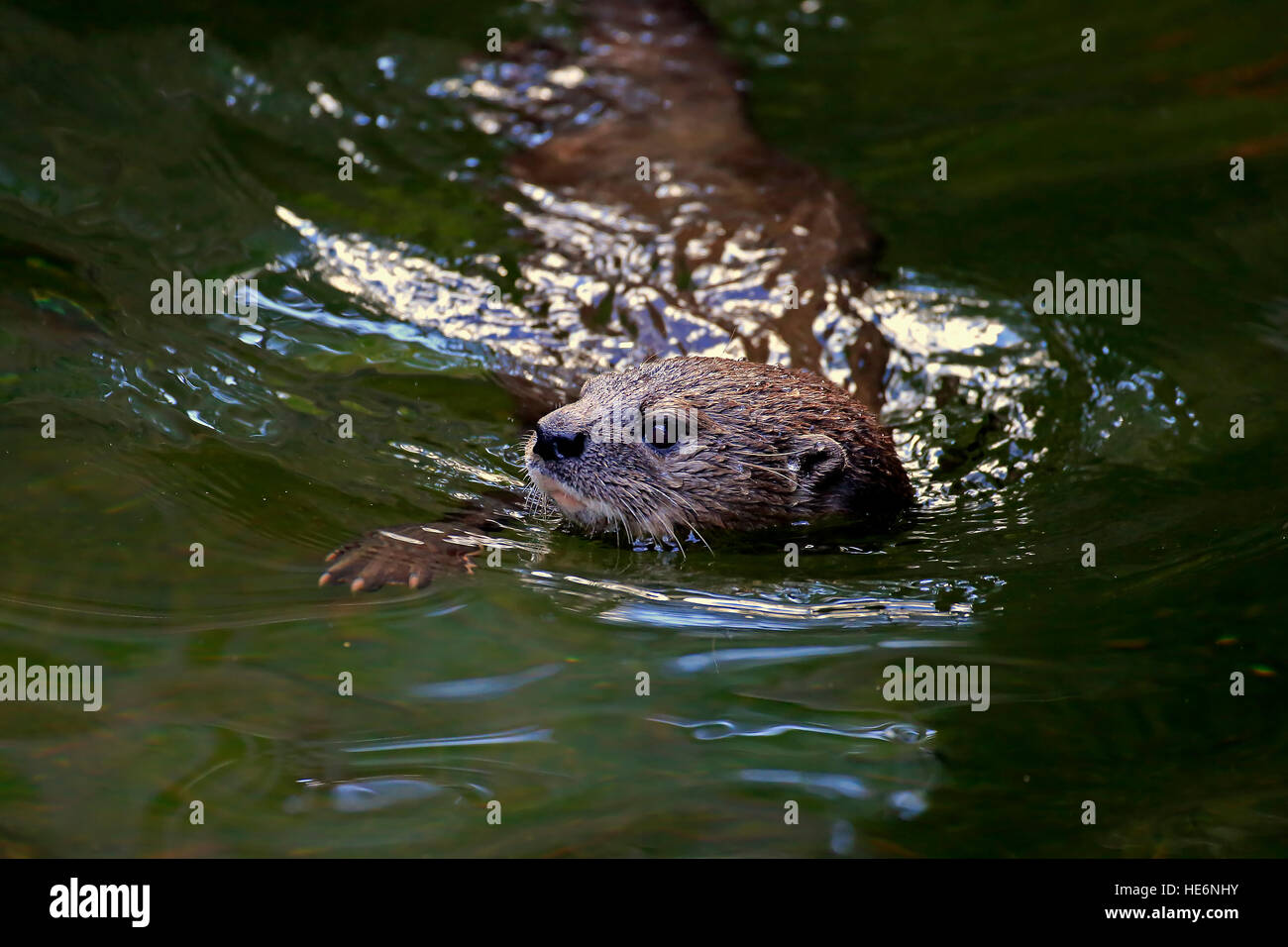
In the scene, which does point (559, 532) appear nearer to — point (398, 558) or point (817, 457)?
point (398, 558)

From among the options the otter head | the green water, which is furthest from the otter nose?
the green water

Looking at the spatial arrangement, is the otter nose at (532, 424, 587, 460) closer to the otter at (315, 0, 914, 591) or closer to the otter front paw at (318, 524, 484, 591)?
the otter at (315, 0, 914, 591)

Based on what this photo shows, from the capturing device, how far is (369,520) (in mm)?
3484

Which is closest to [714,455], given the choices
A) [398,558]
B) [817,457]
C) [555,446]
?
[817,457]

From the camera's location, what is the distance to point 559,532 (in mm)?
3770

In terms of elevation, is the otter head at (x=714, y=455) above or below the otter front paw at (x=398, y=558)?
above

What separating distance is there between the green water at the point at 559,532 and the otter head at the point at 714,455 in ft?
0.53

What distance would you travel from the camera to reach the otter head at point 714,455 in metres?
3.69

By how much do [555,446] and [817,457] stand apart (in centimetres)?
80

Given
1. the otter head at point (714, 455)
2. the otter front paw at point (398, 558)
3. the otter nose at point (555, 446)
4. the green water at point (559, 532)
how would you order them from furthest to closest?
1. the otter head at point (714, 455)
2. the otter nose at point (555, 446)
3. the otter front paw at point (398, 558)
4. the green water at point (559, 532)

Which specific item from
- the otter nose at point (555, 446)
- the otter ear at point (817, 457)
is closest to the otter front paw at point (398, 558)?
the otter nose at point (555, 446)

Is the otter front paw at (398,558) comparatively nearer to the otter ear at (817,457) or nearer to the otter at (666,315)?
the otter at (666,315)

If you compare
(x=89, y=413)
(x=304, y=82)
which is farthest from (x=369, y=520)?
(x=304, y=82)

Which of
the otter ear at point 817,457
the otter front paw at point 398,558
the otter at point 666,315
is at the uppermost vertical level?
the otter at point 666,315
